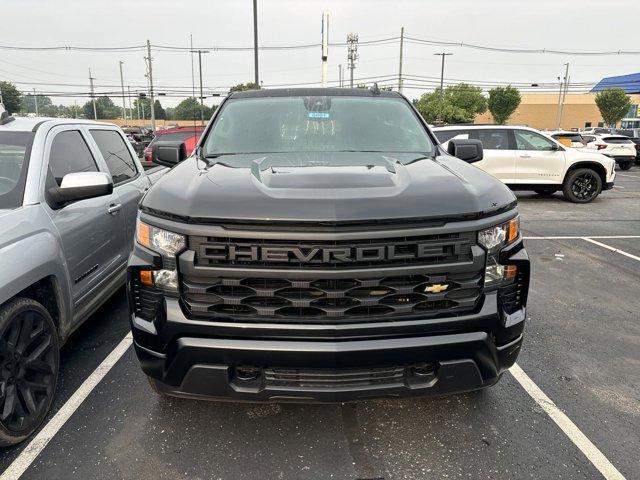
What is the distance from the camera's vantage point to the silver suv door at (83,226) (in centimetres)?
333

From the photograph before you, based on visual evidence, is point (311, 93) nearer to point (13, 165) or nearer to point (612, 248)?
point (13, 165)

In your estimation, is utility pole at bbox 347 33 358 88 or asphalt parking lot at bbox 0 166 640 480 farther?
utility pole at bbox 347 33 358 88

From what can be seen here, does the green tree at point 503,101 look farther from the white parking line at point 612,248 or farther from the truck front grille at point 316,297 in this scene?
the truck front grille at point 316,297

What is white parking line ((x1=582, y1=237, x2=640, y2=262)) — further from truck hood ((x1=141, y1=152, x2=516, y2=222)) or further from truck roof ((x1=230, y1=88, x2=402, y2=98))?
truck hood ((x1=141, y1=152, x2=516, y2=222))

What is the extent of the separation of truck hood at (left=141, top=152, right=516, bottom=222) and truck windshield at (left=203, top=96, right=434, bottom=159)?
1.79ft

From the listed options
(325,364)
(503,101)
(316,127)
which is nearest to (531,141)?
(316,127)

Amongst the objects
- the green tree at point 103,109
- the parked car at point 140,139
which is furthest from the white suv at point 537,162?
the green tree at point 103,109

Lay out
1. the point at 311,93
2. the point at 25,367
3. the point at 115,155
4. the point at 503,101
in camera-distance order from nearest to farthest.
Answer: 1. the point at 25,367
2. the point at 311,93
3. the point at 115,155
4. the point at 503,101

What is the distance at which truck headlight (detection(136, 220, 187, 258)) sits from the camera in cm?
227

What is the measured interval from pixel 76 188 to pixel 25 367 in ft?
3.75

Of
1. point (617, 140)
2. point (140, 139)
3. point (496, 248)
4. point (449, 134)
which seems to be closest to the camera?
point (496, 248)

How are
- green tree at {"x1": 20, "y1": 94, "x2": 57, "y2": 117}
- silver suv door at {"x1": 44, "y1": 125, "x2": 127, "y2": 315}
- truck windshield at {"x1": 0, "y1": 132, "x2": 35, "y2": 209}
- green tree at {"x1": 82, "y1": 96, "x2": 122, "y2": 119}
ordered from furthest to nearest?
green tree at {"x1": 82, "y1": 96, "x2": 122, "y2": 119} < green tree at {"x1": 20, "y1": 94, "x2": 57, "y2": 117} < silver suv door at {"x1": 44, "y1": 125, "x2": 127, "y2": 315} < truck windshield at {"x1": 0, "y1": 132, "x2": 35, "y2": 209}

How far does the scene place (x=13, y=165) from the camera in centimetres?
328

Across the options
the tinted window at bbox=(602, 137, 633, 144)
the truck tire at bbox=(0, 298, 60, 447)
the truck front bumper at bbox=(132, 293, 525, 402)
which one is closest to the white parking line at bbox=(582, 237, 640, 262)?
the truck front bumper at bbox=(132, 293, 525, 402)
